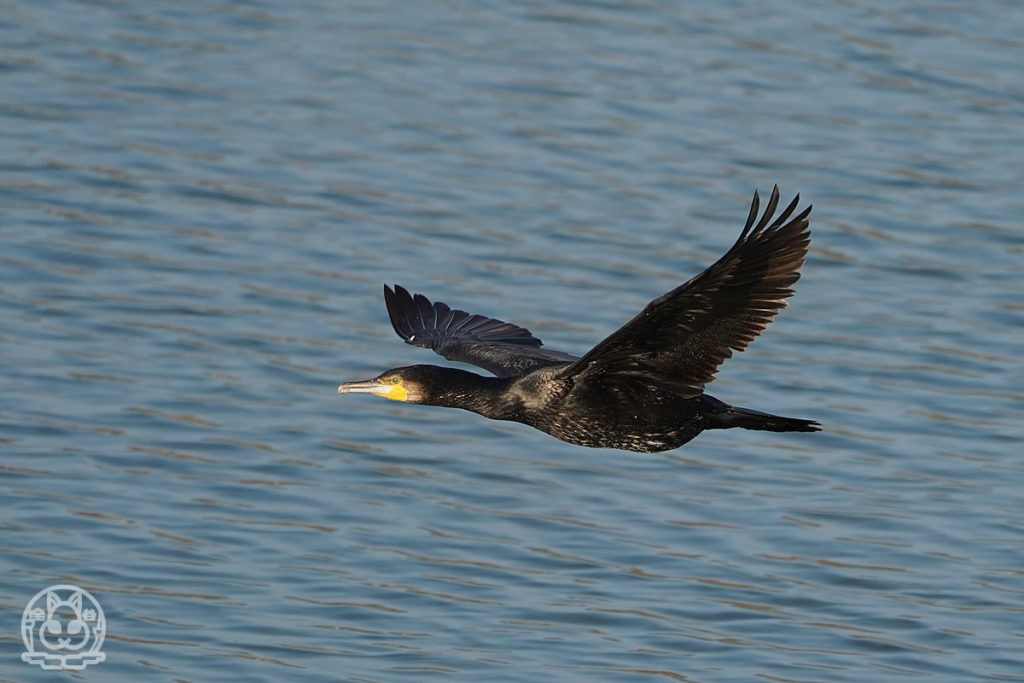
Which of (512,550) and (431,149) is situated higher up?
(431,149)

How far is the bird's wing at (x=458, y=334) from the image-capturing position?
962 centimetres

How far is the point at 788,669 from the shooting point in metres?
9.20

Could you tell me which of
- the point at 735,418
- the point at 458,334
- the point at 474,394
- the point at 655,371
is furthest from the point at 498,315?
the point at 655,371

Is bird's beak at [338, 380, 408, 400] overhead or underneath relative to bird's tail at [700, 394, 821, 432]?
underneath

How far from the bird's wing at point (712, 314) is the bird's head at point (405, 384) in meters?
0.89

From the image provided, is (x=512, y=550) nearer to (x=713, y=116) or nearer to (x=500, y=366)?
(x=500, y=366)

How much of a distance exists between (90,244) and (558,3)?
6.44 metres

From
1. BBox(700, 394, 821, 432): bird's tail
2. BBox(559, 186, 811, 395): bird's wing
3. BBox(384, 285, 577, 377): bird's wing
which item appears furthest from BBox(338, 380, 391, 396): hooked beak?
BBox(700, 394, 821, 432): bird's tail

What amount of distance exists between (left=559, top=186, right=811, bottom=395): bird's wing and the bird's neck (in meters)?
0.50

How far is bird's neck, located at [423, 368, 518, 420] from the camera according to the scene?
866 cm

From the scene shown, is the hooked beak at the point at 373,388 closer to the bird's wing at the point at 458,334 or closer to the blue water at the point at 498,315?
the bird's wing at the point at 458,334

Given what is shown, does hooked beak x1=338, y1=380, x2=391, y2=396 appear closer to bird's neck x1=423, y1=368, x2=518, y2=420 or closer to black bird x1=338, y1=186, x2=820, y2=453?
black bird x1=338, y1=186, x2=820, y2=453

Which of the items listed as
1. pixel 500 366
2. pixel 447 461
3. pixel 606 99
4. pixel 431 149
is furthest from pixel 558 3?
pixel 500 366

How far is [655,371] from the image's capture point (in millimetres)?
8125
